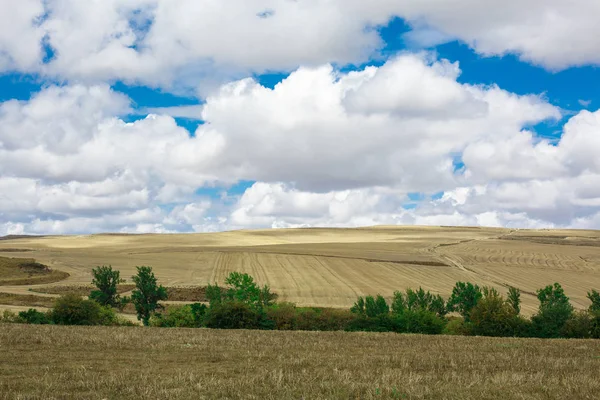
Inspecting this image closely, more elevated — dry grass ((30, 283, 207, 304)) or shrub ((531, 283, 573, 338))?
shrub ((531, 283, 573, 338))

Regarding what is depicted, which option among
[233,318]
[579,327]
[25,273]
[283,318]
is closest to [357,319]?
[283,318]

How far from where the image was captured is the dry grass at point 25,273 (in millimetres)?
98131

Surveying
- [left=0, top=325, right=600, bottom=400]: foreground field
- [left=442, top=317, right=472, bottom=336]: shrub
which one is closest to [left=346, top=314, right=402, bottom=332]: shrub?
[left=442, top=317, right=472, bottom=336]: shrub

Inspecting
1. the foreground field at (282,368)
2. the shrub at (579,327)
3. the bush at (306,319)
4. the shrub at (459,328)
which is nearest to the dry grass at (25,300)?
the bush at (306,319)

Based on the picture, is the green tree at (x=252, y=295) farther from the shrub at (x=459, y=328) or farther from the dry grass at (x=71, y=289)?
the shrub at (x=459, y=328)

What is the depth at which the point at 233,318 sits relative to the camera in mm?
49781

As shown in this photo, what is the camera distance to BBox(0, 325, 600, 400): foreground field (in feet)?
51.4

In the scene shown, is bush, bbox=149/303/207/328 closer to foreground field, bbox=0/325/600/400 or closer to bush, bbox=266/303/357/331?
bush, bbox=266/303/357/331

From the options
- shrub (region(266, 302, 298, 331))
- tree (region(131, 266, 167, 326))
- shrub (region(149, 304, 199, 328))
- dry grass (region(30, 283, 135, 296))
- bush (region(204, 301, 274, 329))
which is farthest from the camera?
dry grass (region(30, 283, 135, 296))

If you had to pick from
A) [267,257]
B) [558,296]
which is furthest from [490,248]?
[558,296]

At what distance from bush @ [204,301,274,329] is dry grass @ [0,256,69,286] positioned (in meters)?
58.5

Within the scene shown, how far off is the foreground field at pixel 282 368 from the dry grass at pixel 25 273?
7086 centimetres

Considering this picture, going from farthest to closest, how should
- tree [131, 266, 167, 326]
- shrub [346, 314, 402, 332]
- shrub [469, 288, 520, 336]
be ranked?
1. tree [131, 266, 167, 326]
2. shrub [346, 314, 402, 332]
3. shrub [469, 288, 520, 336]

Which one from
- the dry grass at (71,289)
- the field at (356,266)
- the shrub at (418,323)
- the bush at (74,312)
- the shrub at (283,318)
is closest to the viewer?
the bush at (74,312)
